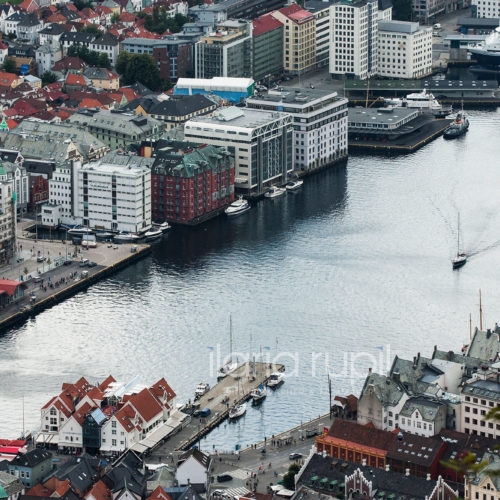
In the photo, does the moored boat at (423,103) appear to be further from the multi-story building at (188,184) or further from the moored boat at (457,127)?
the multi-story building at (188,184)

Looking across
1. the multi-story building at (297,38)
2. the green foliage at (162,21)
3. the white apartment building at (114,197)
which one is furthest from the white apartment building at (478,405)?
the green foliage at (162,21)

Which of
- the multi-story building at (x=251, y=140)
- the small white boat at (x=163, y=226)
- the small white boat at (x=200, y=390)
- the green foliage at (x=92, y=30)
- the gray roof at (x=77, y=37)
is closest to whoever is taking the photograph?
the small white boat at (x=200, y=390)

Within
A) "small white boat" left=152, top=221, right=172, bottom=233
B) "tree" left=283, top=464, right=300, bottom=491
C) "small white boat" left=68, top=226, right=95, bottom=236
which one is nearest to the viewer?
"tree" left=283, top=464, right=300, bottom=491

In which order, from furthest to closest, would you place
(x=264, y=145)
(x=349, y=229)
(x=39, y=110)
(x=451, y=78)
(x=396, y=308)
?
1. (x=451, y=78)
2. (x=39, y=110)
3. (x=264, y=145)
4. (x=349, y=229)
5. (x=396, y=308)

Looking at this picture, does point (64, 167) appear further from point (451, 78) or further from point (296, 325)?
point (451, 78)

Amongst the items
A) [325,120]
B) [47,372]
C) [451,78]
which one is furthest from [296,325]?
[451,78]

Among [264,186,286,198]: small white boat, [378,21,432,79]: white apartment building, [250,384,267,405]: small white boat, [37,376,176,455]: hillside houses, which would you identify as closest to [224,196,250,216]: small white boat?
[264,186,286,198]: small white boat

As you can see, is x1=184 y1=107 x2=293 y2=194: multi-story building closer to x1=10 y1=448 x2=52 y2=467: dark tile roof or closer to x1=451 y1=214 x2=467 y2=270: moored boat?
x1=451 y1=214 x2=467 y2=270: moored boat
